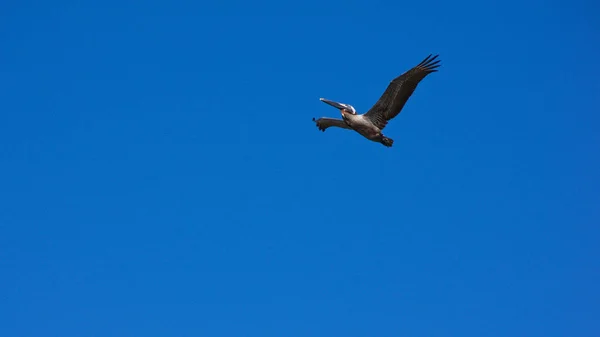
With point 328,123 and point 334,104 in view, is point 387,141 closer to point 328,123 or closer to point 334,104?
point 334,104

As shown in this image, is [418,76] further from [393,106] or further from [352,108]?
[352,108]

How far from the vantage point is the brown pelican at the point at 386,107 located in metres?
32.1

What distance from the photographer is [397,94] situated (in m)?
33.0

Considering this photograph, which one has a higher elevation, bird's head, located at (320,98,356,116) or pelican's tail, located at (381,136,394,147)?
bird's head, located at (320,98,356,116)

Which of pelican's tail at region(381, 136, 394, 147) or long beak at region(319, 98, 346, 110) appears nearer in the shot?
pelican's tail at region(381, 136, 394, 147)

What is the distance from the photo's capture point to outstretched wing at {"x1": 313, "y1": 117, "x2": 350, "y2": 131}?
36.6 meters

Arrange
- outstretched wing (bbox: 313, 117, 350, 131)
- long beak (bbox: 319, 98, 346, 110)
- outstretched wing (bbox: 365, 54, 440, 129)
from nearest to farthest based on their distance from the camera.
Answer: outstretched wing (bbox: 365, 54, 440, 129) < long beak (bbox: 319, 98, 346, 110) < outstretched wing (bbox: 313, 117, 350, 131)

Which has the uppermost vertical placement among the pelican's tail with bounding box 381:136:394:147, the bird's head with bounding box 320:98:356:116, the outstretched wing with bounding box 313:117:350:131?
the outstretched wing with bounding box 313:117:350:131

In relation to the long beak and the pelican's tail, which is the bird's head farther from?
the pelican's tail

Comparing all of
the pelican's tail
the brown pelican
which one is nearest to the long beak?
the brown pelican

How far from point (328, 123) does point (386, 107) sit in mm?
4617

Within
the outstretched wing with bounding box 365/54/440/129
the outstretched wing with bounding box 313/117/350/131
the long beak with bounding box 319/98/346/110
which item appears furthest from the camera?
the outstretched wing with bounding box 313/117/350/131

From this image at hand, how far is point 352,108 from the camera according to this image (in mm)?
35281

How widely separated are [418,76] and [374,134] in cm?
311
